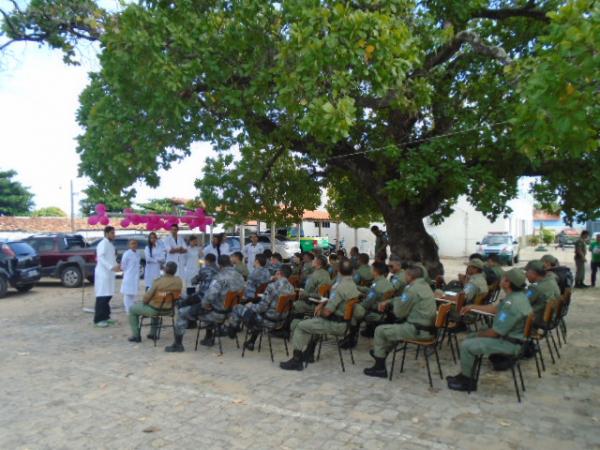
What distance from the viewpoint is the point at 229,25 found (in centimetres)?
832

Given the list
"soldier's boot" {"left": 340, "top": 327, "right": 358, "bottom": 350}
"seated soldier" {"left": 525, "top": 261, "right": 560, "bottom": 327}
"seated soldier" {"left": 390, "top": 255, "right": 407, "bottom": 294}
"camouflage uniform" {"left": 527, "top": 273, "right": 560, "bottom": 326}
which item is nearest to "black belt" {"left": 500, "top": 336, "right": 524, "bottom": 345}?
"seated soldier" {"left": 525, "top": 261, "right": 560, "bottom": 327}

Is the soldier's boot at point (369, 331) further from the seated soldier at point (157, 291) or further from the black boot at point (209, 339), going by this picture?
the seated soldier at point (157, 291)

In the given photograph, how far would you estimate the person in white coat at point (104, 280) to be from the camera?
30.6 feet

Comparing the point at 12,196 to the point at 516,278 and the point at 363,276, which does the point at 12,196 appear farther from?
the point at 516,278

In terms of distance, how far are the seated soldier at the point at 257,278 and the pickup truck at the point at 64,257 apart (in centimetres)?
906

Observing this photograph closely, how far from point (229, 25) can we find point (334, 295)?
503 centimetres

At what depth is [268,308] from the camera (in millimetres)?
6922

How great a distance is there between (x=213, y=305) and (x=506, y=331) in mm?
4031

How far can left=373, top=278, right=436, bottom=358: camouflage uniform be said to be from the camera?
19.4 feet

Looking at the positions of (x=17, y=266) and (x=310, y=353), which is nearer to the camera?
(x=310, y=353)

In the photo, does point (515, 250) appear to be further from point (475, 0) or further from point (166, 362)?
point (166, 362)

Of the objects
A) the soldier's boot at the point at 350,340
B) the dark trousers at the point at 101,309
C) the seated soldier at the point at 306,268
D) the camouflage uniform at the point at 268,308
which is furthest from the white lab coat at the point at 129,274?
the soldier's boot at the point at 350,340

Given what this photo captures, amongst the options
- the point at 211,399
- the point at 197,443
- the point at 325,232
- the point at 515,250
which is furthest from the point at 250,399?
the point at 325,232

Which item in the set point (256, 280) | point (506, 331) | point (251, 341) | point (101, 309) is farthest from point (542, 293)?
point (101, 309)
